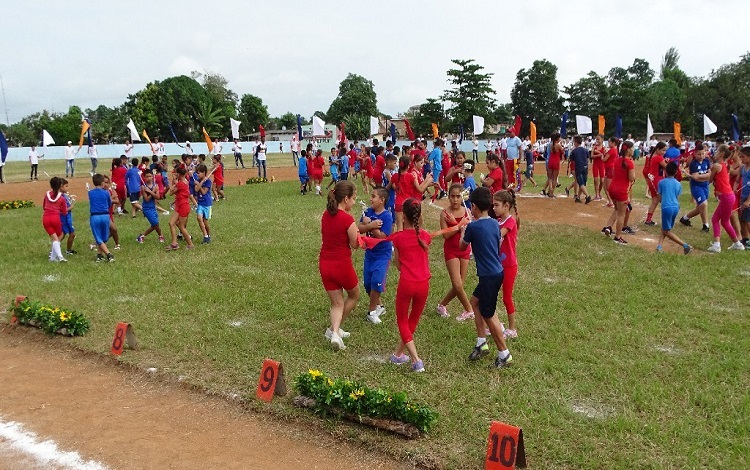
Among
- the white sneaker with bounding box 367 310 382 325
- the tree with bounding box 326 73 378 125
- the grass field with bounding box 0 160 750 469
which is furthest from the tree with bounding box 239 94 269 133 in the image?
the white sneaker with bounding box 367 310 382 325

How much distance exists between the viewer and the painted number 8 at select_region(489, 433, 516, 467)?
12.8 feet

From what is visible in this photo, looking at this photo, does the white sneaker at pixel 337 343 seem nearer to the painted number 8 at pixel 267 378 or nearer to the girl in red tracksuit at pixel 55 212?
the painted number 8 at pixel 267 378

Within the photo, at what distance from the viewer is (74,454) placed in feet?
14.7

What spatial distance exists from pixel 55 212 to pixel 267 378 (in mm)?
7806

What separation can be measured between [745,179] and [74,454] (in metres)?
11.8

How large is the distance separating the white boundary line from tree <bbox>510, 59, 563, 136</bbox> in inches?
2497

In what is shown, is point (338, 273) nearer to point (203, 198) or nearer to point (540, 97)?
point (203, 198)

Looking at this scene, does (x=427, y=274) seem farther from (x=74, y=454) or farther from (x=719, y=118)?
(x=719, y=118)

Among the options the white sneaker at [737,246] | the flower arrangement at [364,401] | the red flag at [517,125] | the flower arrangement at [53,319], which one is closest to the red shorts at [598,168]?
the red flag at [517,125]

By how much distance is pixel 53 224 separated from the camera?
10742mm

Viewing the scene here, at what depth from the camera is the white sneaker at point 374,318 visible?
714 centimetres

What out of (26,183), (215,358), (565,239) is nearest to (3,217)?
(26,183)

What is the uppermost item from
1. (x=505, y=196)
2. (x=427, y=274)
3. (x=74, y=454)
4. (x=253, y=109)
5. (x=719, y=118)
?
(x=253, y=109)

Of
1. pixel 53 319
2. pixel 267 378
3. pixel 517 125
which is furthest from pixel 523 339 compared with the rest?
pixel 517 125
